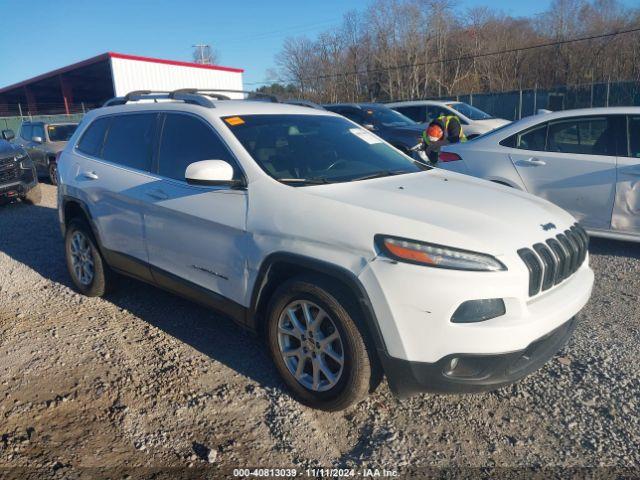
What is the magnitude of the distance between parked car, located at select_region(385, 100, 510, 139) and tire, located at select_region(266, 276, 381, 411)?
1196 cm

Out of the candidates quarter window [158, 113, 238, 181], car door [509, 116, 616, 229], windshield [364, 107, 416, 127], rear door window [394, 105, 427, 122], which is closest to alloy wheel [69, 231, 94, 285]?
quarter window [158, 113, 238, 181]

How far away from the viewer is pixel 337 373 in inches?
114

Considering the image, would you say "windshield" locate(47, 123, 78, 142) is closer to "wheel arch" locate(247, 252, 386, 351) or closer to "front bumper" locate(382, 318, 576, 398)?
"wheel arch" locate(247, 252, 386, 351)

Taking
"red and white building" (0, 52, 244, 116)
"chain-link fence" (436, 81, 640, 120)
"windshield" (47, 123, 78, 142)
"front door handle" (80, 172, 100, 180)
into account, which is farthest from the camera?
"red and white building" (0, 52, 244, 116)

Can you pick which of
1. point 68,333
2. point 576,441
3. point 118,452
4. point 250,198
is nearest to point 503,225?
point 576,441

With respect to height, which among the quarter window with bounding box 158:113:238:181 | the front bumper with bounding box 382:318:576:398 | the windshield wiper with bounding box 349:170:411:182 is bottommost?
the front bumper with bounding box 382:318:576:398

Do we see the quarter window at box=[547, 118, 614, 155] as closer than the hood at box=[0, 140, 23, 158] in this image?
Yes

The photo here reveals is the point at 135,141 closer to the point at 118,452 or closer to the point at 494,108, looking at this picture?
the point at 118,452

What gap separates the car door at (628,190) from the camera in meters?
5.19

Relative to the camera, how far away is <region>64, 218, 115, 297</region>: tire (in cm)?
467

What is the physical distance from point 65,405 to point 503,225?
2.76m

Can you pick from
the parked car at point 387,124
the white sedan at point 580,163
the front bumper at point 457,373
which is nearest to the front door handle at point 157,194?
the front bumper at point 457,373

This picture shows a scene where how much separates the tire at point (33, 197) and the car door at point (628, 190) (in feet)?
31.1

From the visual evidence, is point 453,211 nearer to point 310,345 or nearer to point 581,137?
point 310,345
